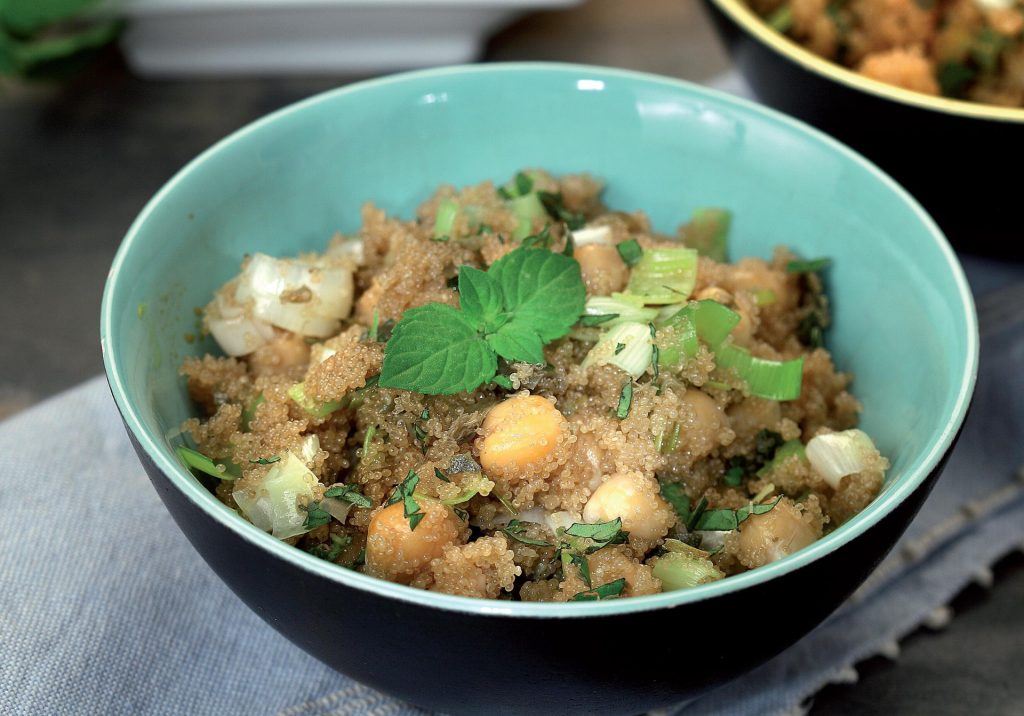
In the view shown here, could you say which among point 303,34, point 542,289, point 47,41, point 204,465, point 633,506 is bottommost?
point 47,41

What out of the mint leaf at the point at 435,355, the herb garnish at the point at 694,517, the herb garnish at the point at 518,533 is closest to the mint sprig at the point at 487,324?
the mint leaf at the point at 435,355

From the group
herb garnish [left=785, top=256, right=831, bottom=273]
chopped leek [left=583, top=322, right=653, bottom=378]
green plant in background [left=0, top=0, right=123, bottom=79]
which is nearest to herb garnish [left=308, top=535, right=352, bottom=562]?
chopped leek [left=583, top=322, right=653, bottom=378]

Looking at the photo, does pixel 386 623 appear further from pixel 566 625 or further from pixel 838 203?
pixel 838 203

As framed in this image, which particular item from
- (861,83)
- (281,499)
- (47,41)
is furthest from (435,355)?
(47,41)

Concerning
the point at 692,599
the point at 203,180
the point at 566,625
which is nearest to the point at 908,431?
the point at 692,599

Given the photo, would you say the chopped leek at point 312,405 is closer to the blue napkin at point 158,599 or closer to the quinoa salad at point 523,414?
the quinoa salad at point 523,414

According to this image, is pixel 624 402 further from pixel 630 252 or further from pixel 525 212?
pixel 525 212
